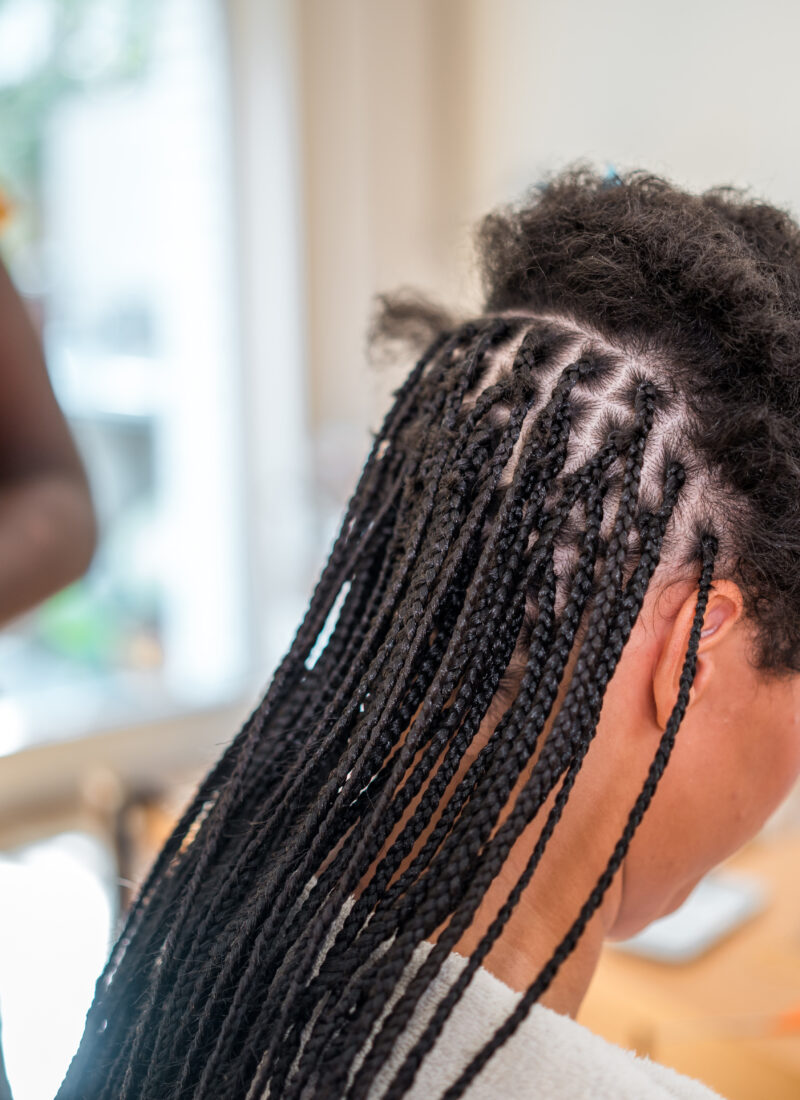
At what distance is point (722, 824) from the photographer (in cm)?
67

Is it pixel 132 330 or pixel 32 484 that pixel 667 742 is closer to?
pixel 32 484

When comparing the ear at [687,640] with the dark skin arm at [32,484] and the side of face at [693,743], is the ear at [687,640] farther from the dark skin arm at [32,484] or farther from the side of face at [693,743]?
the dark skin arm at [32,484]

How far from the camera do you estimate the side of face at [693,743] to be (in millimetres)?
596

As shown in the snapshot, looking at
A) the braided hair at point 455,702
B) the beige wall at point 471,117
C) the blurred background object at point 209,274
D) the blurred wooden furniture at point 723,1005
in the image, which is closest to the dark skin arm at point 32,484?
the braided hair at point 455,702

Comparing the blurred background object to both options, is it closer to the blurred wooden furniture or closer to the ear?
the blurred wooden furniture

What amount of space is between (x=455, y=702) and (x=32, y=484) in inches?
17.1

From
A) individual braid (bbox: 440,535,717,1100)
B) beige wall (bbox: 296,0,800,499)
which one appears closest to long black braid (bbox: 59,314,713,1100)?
individual braid (bbox: 440,535,717,1100)

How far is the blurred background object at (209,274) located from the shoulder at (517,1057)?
4.44ft

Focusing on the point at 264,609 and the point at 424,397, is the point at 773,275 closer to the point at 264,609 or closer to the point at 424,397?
the point at 424,397

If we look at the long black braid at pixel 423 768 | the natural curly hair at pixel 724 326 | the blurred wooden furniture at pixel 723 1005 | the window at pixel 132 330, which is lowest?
the blurred wooden furniture at pixel 723 1005

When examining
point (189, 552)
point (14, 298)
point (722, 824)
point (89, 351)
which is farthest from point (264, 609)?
point (722, 824)

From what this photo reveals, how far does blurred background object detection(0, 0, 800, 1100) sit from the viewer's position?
201cm

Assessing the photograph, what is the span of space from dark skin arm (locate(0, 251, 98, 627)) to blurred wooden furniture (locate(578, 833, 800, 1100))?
0.70 m

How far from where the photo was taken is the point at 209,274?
2143 mm
